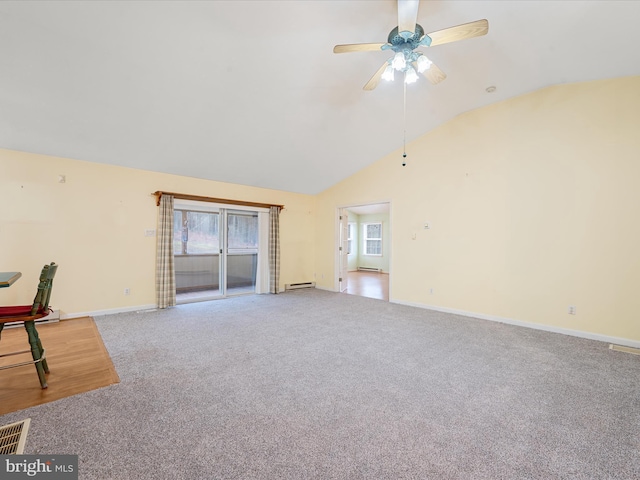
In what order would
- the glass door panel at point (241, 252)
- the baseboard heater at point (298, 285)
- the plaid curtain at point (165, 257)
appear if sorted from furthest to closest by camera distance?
the baseboard heater at point (298, 285)
the glass door panel at point (241, 252)
the plaid curtain at point (165, 257)

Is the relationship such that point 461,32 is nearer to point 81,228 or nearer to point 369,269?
point 81,228

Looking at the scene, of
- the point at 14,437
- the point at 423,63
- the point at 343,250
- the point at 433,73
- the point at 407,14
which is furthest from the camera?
the point at 343,250

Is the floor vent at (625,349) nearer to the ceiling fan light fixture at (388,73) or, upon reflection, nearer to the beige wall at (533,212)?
the beige wall at (533,212)

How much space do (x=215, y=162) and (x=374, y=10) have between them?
3.43 m

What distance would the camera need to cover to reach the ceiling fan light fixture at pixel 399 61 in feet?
7.78

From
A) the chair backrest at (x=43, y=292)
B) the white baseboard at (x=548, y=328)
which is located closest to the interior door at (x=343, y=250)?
the white baseboard at (x=548, y=328)

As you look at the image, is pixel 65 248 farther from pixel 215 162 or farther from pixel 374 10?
pixel 374 10

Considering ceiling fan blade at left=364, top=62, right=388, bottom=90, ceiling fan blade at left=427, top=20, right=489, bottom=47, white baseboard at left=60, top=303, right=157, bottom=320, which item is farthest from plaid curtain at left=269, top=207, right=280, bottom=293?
ceiling fan blade at left=427, top=20, right=489, bottom=47

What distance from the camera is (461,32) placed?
208 centimetres

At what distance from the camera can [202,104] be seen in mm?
3426

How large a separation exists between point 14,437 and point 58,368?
115 centimetres

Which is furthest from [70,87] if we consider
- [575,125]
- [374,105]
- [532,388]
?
[575,125]

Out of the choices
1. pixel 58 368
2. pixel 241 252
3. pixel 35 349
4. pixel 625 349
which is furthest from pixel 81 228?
pixel 625 349

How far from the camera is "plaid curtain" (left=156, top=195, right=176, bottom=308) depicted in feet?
15.4
